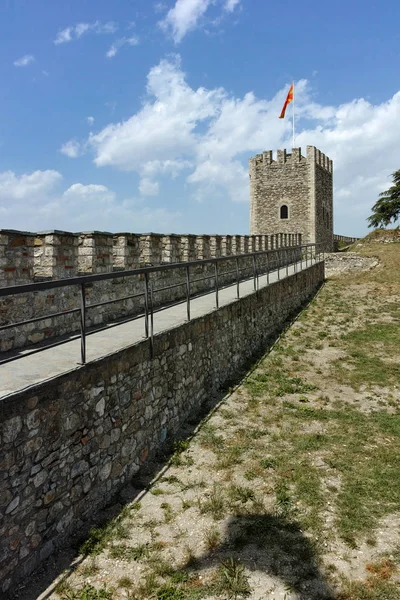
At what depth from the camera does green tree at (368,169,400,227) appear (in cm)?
3497

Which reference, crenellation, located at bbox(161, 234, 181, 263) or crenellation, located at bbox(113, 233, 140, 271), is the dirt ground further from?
crenellation, located at bbox(161, 234, 181, 263)

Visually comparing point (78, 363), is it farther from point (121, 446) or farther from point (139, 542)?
point (139, 542)

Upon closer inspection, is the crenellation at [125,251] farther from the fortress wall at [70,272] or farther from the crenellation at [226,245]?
the crenellation at [226,245]

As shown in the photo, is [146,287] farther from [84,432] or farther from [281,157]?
[281,157]

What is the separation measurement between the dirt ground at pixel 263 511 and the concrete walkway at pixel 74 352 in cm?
Result: 160

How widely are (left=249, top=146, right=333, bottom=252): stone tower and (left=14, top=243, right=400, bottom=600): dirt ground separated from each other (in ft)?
74.7

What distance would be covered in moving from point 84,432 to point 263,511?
6.74 feet

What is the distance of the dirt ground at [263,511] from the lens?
3.55 m

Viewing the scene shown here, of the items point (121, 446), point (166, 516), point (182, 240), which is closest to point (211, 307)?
point (182, 240)

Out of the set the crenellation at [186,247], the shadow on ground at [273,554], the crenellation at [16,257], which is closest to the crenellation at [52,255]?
the crenellation at [16,257]

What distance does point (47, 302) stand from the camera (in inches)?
235

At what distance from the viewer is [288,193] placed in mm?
29766

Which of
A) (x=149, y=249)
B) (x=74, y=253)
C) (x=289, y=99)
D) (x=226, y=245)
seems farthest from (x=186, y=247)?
(x=289, y=99)

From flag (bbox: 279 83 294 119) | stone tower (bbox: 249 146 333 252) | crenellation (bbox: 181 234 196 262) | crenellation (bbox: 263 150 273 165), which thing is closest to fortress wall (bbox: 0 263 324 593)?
crenellation (bbox: 181 234 196 262)
